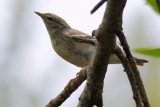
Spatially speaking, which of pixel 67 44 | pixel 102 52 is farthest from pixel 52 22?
pixel 102 52

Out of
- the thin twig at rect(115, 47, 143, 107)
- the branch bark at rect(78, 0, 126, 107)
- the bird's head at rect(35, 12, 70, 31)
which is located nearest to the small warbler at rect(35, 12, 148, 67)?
the bird's head at rect(35, 12, 70, 31)

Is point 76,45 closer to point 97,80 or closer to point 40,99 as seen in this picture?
point 40,99

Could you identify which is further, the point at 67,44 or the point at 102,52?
the point at 67,44

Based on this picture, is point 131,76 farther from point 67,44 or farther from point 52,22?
point 52,22

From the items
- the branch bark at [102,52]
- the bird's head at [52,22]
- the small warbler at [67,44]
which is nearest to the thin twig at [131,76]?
the branch bark at [102,52]

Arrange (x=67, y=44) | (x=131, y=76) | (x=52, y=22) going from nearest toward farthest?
1. (x=131, y=76)
2. (x=67, y=44)
3. (x=52, y=22)

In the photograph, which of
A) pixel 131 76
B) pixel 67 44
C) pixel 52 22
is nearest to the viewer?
pixel 131 76

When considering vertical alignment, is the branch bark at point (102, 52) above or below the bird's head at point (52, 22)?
below

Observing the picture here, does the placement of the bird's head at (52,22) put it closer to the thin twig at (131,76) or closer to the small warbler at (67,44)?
the small warbler at (67,44)
